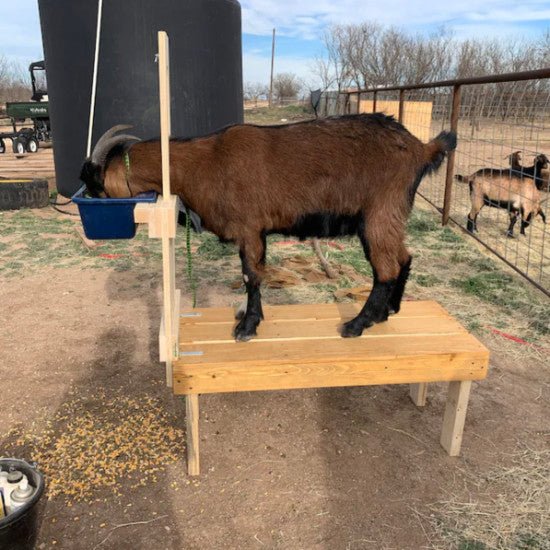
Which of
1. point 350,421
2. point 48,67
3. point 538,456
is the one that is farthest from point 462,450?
point 48,67

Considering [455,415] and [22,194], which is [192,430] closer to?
[455,415]

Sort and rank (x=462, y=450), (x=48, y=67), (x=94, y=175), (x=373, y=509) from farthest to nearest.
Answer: (x=48, y=67)
(x=462, y=450)
(x=94, y=175)
(x=373, y=509)

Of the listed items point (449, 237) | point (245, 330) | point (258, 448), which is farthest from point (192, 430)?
point (449, 237)

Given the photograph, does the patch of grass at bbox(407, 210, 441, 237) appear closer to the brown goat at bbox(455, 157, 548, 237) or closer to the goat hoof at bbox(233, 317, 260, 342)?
the brown goat at bbox(455, 157, 548, 237)

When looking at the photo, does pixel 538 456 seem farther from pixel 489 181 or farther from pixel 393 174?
pixel 489 181

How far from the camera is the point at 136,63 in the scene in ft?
23.4

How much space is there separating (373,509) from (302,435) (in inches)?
24.0

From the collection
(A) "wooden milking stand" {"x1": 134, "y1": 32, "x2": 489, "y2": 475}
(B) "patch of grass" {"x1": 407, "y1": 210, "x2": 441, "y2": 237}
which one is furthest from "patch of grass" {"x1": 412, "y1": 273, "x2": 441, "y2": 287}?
(A) "wooden milking stand" {"x1": 134, "y1": 32, "x2": 489, "y2": 475}

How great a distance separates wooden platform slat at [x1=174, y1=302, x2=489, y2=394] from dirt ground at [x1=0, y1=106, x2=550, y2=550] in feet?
1.47

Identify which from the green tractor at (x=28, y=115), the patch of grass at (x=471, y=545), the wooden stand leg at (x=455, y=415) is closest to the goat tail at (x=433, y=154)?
the wooden stand leg at (x=455, y=415)

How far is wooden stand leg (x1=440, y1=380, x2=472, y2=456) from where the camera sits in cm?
262

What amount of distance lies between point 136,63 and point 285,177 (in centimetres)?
550

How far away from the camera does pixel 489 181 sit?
668 cm

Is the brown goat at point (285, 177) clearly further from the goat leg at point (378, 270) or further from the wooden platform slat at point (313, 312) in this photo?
the wooden platform slat at point (313, 312)
